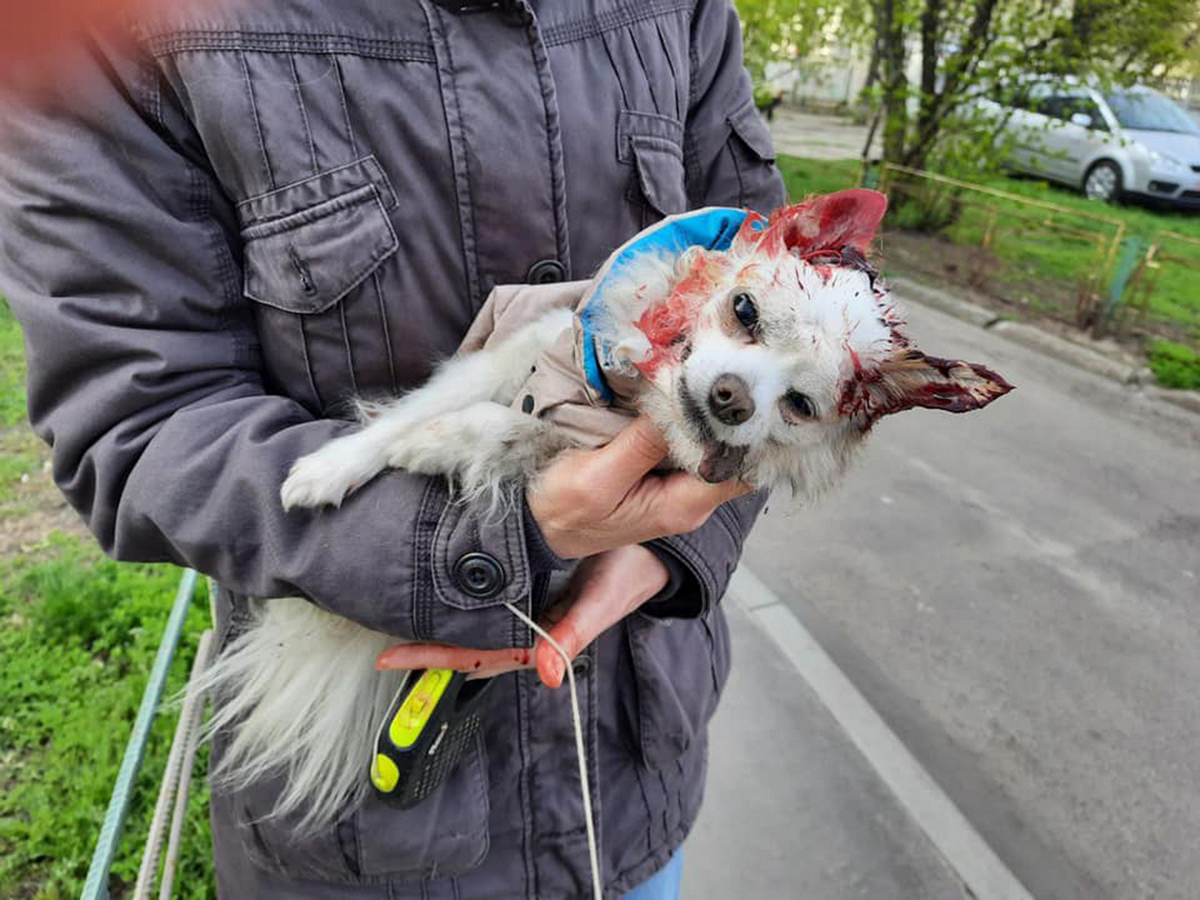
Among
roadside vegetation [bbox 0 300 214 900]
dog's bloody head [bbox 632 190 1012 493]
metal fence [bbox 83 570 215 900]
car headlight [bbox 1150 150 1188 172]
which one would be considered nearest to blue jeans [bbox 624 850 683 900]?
dog's bloody head [bbox 632 190 1012 493]

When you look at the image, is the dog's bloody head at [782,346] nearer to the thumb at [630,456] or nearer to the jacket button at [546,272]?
the thumb at [630,456]

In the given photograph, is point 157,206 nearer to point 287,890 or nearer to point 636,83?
point 636,83

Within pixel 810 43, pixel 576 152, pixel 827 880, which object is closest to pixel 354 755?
pixel 576 152

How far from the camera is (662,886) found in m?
1.57

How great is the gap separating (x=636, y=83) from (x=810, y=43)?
11898 mm

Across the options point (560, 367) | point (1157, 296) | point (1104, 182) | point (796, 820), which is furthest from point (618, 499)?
point (1104, 182)

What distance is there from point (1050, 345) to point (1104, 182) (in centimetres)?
728

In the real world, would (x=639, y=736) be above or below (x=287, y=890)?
above

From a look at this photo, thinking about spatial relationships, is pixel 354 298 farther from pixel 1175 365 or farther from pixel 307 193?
pixel 1175 365

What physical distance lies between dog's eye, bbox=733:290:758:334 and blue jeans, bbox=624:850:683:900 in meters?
1.01

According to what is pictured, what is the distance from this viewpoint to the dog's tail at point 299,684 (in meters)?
1.43

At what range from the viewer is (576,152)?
128 centimetres

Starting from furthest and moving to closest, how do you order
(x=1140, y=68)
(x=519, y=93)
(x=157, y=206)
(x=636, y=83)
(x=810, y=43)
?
(x=810, y=43) → (x=1140, y=68) → (x=636, y=83) → (x=519, y=93) → (x=157, y=206)

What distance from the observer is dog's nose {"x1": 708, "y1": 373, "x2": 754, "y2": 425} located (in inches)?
47.7
